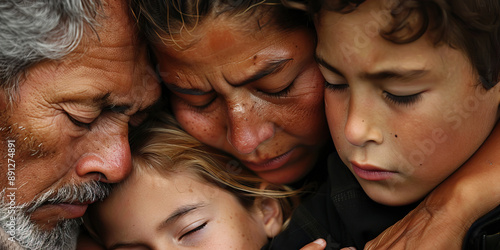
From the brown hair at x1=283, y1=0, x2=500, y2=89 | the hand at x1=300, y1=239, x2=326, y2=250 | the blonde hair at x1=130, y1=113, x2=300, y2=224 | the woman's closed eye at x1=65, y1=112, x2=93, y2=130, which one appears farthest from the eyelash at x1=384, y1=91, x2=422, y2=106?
the woman's closed eye at x1=65, y1=112, x2=93, y2=130

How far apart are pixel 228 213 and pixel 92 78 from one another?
0.69m

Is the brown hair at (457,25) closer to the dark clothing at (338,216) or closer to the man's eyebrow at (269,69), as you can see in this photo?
the man's eyebrow at (269,69)

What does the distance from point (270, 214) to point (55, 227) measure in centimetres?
80

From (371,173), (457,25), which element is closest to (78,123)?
(371,173)

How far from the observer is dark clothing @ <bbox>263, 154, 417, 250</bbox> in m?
1.81

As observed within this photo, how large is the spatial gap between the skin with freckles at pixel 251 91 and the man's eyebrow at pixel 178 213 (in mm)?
228

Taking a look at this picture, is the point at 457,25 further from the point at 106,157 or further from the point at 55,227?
the point at 55,227

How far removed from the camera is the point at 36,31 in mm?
1561

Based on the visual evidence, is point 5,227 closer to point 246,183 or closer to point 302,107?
point 246,183

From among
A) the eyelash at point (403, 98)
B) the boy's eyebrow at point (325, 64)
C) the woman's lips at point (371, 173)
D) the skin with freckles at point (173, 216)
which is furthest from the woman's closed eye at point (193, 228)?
the eyelash at point (403, 98)

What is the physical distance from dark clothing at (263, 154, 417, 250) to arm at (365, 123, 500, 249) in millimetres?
138

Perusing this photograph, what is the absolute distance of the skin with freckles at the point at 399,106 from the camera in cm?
142

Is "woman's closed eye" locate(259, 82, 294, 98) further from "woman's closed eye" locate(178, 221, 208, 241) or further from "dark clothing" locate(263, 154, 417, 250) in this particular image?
"woman's closed eye" locate(178, 221, 208, 241)

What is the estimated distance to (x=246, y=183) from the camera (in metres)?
2.16
